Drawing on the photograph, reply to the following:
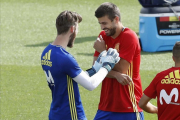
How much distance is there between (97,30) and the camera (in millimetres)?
17297

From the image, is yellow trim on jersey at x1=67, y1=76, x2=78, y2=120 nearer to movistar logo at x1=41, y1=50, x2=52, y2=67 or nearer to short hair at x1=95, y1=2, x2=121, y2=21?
movistar logo at x1=41, y1=50, x2=52, y2=67

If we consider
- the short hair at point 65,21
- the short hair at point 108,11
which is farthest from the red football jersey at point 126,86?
the short hair at point 65,21

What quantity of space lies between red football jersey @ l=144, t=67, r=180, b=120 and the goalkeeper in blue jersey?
0.62 m

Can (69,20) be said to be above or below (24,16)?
above

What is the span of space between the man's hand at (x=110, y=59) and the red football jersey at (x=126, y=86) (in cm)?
25

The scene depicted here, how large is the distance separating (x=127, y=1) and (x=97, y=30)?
6.16 meters

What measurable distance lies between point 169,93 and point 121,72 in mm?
800

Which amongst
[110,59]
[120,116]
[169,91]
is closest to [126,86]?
[120,116]

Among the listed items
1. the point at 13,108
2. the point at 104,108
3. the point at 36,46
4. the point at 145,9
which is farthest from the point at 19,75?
the point at 104,108

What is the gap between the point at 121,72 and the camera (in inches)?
200

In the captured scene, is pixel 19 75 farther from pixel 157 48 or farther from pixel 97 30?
pixel 97 30

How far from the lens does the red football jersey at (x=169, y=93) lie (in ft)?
14.5

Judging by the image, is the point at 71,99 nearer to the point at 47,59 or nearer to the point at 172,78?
the point at 47,59

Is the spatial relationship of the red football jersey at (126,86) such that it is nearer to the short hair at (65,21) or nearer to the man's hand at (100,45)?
the man's hand at (100,45)
